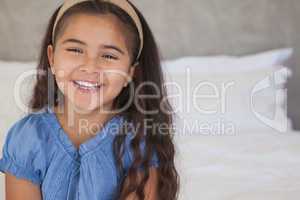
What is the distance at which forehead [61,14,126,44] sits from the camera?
0.89 meters

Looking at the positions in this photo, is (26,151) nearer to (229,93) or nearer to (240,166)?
(240,166)

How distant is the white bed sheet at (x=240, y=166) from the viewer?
1.20 m

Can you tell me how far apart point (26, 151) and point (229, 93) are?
37.7 inches

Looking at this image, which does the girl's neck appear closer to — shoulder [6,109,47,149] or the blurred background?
shoulder [6,109,47,149]

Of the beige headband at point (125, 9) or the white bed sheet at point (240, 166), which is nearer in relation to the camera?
the beige headband at point (125, 9)

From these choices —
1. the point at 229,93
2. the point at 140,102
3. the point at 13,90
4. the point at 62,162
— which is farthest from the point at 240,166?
the point at 13,90

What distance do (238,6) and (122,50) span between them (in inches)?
42.0

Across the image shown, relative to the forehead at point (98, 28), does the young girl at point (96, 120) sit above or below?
below

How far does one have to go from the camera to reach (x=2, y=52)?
6.06 ft

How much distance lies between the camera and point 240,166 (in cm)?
139

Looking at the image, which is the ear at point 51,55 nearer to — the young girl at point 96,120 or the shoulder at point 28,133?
the young girl at point 96,120

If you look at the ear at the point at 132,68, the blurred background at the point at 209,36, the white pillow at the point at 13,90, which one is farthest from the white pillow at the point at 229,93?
the ear at the point at 132,68

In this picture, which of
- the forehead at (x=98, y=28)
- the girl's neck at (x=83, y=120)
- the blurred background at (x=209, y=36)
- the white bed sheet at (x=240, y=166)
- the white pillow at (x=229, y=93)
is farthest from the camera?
the blurred background at (x=209, y=36)

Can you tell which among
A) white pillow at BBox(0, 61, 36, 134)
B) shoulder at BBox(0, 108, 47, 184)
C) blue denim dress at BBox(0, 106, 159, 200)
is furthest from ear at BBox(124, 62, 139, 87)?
white pillow at BBox(0, 61, 36, 134)
